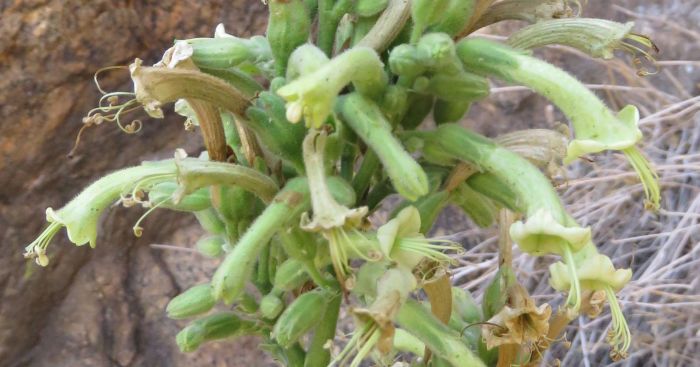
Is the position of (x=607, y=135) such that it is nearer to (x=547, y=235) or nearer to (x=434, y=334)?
(x=547, y=235)

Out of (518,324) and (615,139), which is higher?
(615,139)

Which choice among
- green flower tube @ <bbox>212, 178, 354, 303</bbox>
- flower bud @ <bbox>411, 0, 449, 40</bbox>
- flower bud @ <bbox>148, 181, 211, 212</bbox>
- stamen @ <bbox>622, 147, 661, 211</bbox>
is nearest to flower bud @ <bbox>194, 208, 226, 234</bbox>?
flower bud @ <bbox>148, 181, 211, 212</bbox>

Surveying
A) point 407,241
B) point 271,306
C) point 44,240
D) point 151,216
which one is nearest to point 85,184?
point 151,216

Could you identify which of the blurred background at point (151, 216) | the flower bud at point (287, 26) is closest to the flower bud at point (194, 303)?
the flower bud at point (287, 26)

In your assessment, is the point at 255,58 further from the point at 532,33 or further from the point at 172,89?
the point at 532,33

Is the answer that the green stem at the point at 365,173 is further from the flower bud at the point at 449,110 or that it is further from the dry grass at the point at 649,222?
the dry grass at the point at 649,222

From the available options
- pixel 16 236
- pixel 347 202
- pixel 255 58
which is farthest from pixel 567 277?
pixel 16 236
